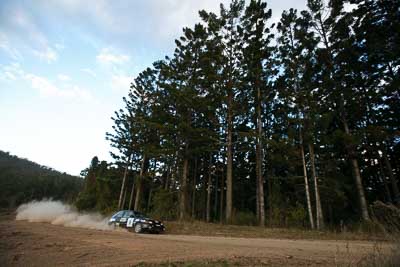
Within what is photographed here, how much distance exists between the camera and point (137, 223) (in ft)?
51.1

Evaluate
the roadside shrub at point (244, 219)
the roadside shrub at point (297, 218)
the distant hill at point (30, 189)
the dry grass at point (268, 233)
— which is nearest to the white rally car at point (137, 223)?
the dry grass at point (268, 233)

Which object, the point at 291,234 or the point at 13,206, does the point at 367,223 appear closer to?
the point at 291,234

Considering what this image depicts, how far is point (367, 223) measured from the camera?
1364 centimetres

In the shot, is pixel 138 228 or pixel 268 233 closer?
pixel 268 233

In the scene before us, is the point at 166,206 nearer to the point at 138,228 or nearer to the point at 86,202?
the point at 138,228

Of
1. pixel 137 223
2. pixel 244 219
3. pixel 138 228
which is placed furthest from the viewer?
pixel 244 219

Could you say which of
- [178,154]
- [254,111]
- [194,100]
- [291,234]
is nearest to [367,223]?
[291,234]

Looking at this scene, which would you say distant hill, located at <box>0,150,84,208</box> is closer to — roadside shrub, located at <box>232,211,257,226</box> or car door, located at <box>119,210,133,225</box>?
car door, located at <box>119,210,133,225</box>

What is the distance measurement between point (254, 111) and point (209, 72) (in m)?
5.33

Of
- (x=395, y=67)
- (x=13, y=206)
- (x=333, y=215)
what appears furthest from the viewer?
(x=13, y=206)

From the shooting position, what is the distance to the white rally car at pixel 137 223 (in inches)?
587

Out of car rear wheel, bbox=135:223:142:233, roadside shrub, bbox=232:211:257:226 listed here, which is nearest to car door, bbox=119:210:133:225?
car rear wheel, bbox=135:223:142:233

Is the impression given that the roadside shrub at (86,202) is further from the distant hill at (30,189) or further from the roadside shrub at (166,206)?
the distant hill at (30,189)

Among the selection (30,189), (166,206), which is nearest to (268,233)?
(166,206)
